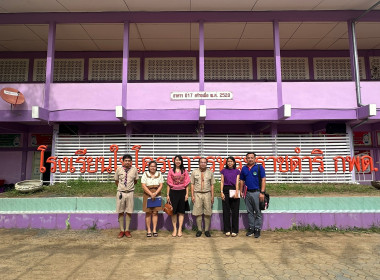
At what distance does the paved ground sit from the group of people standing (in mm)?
282

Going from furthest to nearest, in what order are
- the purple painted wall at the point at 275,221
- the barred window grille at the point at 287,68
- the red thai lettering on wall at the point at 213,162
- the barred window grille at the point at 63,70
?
the barred window grille at the point at 63,70 → the barred window grille at the point at 287,68 → the red thai lettering on wall at the point at 213,162 → the purple painted wall at the point at 275,221

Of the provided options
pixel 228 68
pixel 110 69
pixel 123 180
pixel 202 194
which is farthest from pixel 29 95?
pixel 228 68

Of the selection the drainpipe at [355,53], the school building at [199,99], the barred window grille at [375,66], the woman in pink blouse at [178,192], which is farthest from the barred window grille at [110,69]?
the barred window grille at [375,66]

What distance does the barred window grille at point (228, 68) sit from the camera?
1100 cm

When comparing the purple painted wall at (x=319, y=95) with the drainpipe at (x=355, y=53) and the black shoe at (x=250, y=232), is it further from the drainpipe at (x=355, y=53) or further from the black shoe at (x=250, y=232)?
the black shoe at (x=250, y=232)

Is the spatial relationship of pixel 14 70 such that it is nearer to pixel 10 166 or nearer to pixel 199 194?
pixel 10 166

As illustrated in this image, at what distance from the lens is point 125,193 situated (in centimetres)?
537

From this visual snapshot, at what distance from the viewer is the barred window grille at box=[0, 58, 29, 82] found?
1117cm

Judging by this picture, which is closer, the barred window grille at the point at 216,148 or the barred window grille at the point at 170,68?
the barred window grille at the point at 216,148

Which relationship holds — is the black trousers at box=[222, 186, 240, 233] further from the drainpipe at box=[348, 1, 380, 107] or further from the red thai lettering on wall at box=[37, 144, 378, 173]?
the drainpipe at box=[348, 1, 380, 107]

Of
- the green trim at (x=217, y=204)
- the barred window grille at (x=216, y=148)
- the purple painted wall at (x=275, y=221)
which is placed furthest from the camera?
the barred window grille at (x=216, y=148)

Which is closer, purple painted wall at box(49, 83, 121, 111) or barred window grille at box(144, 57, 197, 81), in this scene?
purple painted wall at box(49, 83, 121, 111)

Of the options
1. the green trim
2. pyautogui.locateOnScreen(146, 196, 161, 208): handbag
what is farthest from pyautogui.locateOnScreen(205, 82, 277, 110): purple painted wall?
pyautogui.locateOnScreen(146, 196, 161, 208): handbag

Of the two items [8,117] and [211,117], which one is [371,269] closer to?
[211,117]
